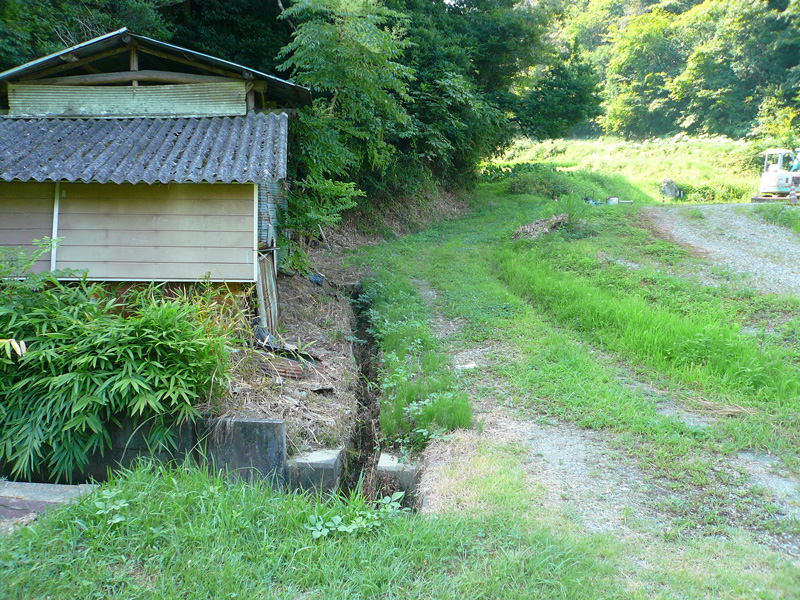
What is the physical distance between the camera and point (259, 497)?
151 inches

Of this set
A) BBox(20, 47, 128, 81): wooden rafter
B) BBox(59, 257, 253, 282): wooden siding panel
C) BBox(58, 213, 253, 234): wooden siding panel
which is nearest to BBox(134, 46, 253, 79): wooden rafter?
BBox(20, 47, 128, 81): wooden rafter

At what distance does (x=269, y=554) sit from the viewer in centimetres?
329

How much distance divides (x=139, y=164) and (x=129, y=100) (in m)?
1.87

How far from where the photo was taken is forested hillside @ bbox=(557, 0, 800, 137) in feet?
101

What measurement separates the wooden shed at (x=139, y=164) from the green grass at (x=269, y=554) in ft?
11.0

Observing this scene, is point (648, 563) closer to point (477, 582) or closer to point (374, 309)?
point (477, 582)

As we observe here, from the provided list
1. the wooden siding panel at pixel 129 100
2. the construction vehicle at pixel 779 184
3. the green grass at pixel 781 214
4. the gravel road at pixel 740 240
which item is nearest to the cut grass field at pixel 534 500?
the gravel road at pixel 740 240

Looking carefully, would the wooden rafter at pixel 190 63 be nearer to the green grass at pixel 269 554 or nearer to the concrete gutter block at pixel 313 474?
the concrete gutter block at pixel 313 474

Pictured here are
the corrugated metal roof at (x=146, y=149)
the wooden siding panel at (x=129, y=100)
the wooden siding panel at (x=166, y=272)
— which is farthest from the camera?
the wooden siding panel at (x=129, y=100)

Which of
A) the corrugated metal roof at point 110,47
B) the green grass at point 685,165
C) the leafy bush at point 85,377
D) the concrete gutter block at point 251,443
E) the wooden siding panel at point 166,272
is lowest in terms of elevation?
the concrete gutter block at point 251,443

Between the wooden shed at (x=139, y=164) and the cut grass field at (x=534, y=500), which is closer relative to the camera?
the cut grass field at (x=534, y=500)

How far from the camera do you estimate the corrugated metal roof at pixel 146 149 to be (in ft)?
19.0

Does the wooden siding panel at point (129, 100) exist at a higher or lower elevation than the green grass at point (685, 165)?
lower

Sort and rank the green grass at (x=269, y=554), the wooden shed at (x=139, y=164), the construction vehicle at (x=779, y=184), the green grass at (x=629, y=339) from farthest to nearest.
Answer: the construction vehicle at (x=779, y=184)
the wooden shed at (x=139, y=164)
the green grass at (x=629, y=339)
the green grass at (x=269, y=554)
